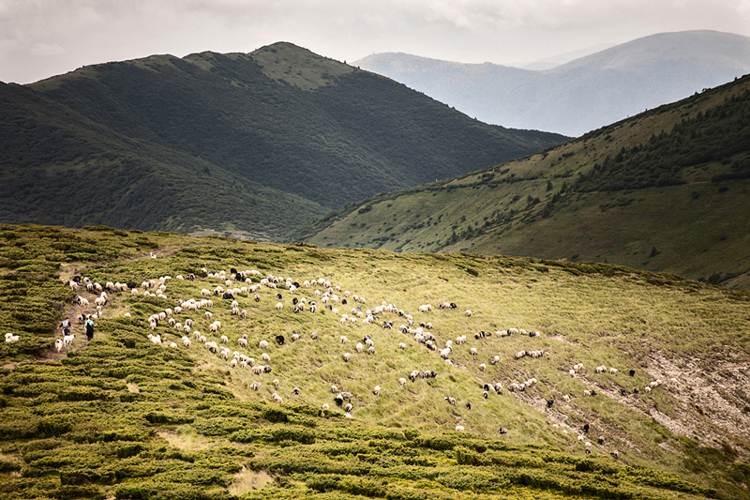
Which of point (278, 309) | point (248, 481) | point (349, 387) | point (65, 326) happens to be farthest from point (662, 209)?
point (65, 326)

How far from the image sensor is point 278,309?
38.2 meters

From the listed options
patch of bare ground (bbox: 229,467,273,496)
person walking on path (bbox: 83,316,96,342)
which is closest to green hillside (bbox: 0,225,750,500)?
patch of bare ground (bbox: 229,467,273,496)

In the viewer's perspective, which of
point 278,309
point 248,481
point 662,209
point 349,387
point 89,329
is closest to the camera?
point 248,481

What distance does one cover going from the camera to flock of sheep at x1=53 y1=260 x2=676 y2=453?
30370 millimetres

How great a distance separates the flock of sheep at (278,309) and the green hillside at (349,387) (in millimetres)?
376

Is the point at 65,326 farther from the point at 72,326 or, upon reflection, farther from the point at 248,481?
the point at 248,481

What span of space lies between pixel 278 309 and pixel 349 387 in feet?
36.1

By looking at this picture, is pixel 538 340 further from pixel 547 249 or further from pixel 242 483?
pixel 547 249

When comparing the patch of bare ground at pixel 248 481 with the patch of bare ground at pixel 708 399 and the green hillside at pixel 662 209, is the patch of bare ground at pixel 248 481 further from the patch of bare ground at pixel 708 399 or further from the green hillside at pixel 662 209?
the green hillside at pixel 662 209

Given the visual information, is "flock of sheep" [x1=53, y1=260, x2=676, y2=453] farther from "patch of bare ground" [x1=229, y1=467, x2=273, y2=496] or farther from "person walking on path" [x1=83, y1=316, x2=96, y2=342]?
"patch of bare ground" [x1=229, y1=467, x2=273, y2=496]

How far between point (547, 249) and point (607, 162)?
226 feet

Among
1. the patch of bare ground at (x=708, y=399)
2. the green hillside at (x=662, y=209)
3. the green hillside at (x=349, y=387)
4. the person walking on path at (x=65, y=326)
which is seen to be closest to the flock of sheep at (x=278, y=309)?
the green hillside at (x=349, y=387)

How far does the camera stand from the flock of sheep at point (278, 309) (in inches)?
1196

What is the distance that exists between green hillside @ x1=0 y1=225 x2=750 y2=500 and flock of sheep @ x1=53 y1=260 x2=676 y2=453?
14.8 inches
